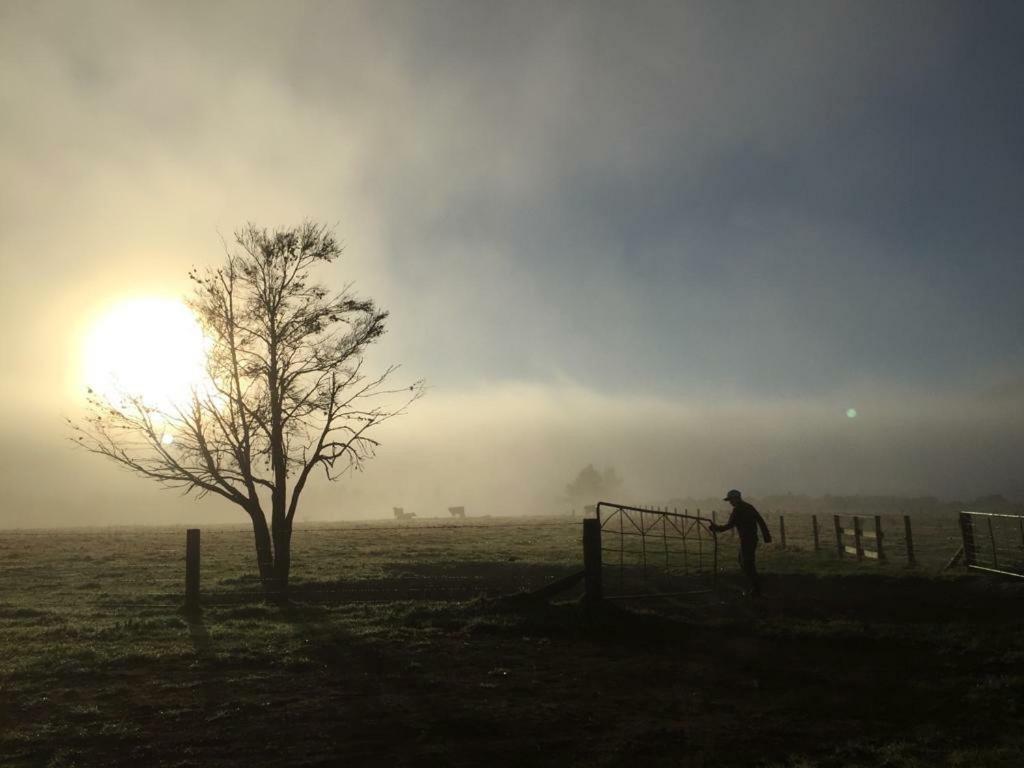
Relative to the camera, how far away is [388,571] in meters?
24.5

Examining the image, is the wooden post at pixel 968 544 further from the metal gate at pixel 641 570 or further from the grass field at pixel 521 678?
the metal gate at pixel 641 570

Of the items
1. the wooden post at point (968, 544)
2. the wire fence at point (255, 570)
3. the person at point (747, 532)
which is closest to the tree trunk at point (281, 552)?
the wire fence at point (255, 570)

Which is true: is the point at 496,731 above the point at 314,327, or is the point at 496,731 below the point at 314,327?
below

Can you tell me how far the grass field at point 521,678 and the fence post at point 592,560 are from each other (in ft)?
1.60

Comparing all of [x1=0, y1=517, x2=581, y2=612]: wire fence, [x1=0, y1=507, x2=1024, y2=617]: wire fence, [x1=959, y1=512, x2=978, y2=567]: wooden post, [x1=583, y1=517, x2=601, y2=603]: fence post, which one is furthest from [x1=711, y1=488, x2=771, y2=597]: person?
[x1=959, y1=512, x2=978, y2=567]: wooden post

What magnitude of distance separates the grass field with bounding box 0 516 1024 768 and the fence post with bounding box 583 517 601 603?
49cm

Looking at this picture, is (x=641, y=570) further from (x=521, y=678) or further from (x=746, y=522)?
(x=521, y=678)

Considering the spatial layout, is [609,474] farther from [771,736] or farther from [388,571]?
[771,736]

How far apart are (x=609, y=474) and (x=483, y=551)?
137261 mm

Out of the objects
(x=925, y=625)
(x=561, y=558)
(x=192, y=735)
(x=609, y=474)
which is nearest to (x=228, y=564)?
(x=561, y=558)

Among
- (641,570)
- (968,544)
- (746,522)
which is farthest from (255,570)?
(968,544)

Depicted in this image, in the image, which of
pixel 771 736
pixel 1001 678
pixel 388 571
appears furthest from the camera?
pixel 388 571

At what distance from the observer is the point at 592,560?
1404cm

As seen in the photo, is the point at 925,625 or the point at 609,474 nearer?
the point at 925,625
